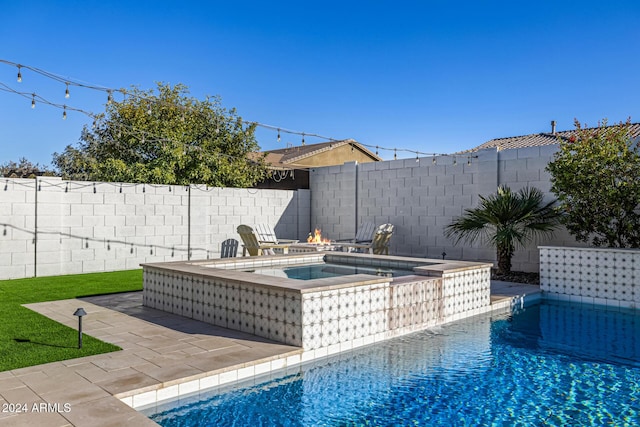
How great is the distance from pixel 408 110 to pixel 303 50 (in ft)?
12.8

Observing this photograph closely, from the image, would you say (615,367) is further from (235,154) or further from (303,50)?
(235,154)

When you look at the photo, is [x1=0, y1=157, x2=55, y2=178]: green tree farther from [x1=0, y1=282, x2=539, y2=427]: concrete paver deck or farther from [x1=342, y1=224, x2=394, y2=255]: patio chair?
[x1=0, y1=282, x2=539, y2=427]: concrete paver deck

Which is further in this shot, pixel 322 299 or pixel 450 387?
pixel 322 299

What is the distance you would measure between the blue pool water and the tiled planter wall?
2078 millimetres

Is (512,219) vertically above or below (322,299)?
above

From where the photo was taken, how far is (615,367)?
4.59 m

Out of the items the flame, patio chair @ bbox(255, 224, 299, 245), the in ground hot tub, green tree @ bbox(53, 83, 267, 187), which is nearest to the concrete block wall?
patio chair @ bbox(255, 224, 299, 245)

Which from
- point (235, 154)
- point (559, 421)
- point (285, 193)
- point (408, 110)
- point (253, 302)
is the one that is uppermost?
point (408, 110)

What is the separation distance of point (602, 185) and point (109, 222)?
9322 mm

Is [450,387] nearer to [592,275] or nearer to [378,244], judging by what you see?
[592,275]

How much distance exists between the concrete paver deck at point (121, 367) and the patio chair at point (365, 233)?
6737 mm

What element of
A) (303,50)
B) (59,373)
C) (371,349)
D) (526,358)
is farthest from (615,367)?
(303,50)

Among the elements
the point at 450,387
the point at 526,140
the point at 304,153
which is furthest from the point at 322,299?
the point at 304,153

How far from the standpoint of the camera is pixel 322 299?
16.0 ft
